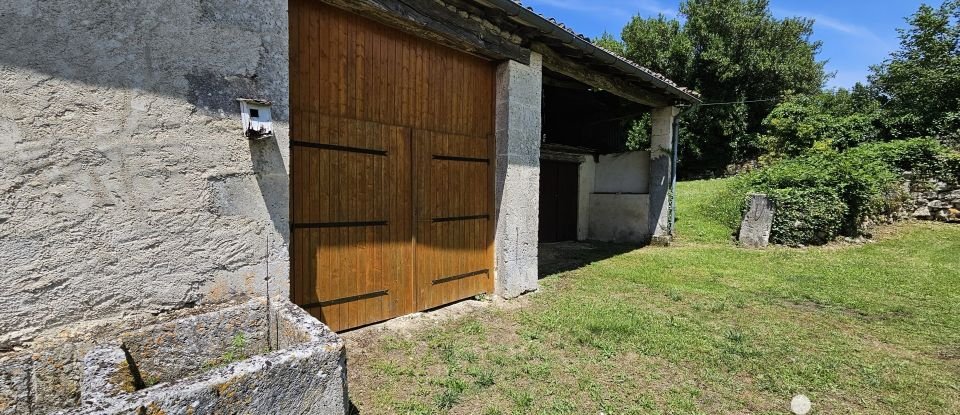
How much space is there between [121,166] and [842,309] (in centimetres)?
701

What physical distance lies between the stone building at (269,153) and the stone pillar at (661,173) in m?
3.92

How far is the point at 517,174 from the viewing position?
5266 mm

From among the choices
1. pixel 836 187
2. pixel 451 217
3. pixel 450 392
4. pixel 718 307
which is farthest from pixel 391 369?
pixel 836 187

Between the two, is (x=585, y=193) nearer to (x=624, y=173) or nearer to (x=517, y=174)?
(x=624, y=173)

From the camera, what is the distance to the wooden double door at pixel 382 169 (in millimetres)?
3584

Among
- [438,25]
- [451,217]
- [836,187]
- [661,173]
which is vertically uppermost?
[438,25]

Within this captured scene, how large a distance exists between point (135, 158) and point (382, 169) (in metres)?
1.95

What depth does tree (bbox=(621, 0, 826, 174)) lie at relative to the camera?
20.2 m

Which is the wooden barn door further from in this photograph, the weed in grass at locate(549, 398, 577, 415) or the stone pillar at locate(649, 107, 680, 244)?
the stone pillar at locate(649, 107, 680, 244)

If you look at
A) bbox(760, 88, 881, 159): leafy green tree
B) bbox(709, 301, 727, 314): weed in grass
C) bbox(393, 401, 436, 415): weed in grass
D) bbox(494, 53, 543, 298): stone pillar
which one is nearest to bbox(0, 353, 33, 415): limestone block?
bbox(393, 401, 436, 415): weed in grass

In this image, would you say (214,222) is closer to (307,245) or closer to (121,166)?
(121,166)

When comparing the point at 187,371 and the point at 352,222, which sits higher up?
the point at 352,222

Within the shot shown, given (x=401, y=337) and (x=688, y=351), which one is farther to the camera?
(x=401, y=337)

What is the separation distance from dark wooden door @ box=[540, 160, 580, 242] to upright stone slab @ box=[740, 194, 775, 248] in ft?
12.5
